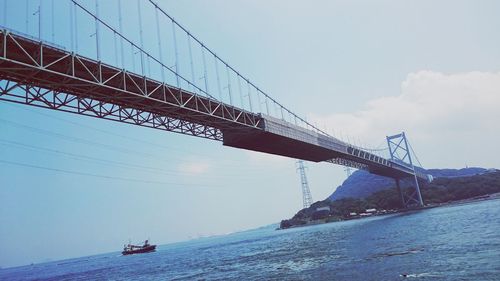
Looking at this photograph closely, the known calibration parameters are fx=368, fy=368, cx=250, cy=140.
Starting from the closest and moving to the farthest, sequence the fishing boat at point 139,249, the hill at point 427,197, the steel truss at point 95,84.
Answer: the steel truss at point 95,84, the hill at point 427,197, the fishing boat at point 139,249

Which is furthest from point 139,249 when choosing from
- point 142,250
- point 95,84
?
point 95,84

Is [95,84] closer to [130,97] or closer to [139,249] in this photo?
[130,97]

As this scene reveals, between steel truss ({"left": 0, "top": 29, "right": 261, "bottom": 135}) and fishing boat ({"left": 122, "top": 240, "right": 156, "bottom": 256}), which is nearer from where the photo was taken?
steel truss ({"left": 0, "top": 29, "right": 261, "bottom": 135})

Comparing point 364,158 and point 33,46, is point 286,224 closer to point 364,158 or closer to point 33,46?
point 364,158

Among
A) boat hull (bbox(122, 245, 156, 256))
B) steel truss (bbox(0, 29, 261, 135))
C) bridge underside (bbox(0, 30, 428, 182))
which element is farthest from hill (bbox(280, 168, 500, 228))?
steel truss (bbox(0, 29, 261, 135))

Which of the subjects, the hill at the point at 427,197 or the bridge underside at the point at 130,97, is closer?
the bridge underside at the point at 130,97

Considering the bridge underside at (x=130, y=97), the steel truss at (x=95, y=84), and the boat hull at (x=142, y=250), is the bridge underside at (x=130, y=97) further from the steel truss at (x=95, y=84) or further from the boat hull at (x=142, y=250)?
the boat hull at (x=142, y=250)

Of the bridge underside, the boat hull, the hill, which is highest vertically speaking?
the bridge underside

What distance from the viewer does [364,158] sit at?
8288 cm

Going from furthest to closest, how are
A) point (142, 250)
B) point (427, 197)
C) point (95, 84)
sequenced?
point (142, 250) < point (427, 197) < point (95, 84)

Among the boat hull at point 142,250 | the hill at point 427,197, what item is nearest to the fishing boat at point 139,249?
the boat hull at point 142,250

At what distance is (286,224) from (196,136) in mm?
140217

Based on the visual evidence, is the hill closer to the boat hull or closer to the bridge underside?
the boat hull

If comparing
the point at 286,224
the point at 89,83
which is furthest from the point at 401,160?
the point at 89,83
